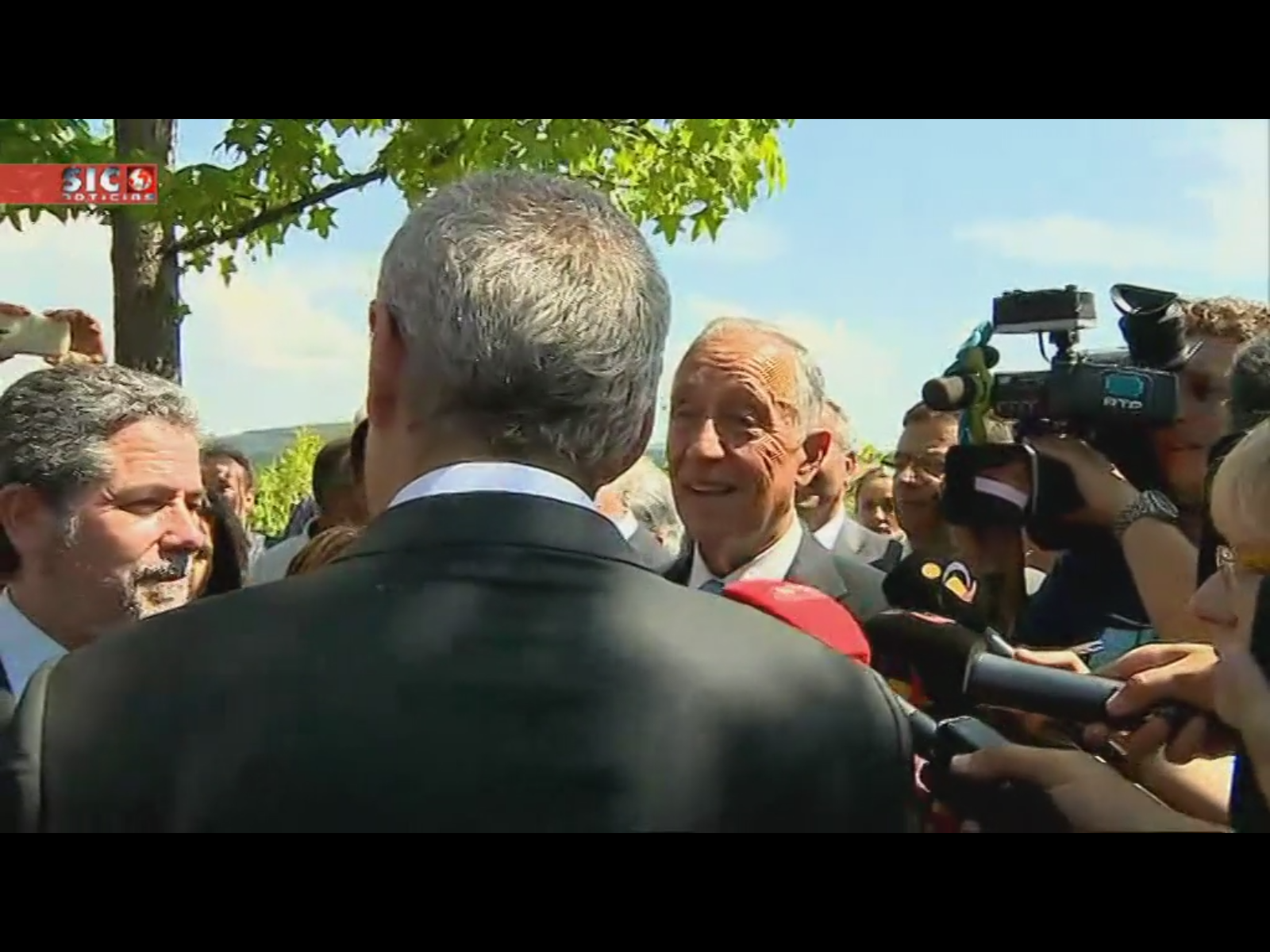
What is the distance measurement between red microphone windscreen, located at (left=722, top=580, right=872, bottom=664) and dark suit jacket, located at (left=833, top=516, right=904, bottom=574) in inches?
98.9

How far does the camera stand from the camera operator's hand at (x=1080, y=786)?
1619 mm

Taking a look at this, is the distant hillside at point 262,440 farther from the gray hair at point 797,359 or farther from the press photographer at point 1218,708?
the press photographer at point 1218,708

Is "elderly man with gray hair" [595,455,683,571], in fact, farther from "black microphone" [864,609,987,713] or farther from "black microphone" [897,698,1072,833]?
"black microphone" [897,698,1072,833]

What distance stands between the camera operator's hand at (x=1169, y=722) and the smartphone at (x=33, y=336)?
2368 millimetres

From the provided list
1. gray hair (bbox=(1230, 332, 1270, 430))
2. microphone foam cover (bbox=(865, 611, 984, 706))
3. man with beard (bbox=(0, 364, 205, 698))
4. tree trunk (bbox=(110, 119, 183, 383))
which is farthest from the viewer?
Result: tree trunk (bbox=(110, 119, 183, 383))

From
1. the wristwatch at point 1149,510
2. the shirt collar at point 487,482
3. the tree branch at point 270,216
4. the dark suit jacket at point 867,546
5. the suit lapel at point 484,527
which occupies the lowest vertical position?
the dark suit jacket at point 867,546

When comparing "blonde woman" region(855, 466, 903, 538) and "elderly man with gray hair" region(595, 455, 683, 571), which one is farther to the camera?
"blonde woman" region(855, 466, 903, 538)

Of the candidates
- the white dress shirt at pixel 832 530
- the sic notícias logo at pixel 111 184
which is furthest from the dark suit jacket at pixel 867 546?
the sic notícias logo at pixel 111 184

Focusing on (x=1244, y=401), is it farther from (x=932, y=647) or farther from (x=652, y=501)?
(x=652, y=501)

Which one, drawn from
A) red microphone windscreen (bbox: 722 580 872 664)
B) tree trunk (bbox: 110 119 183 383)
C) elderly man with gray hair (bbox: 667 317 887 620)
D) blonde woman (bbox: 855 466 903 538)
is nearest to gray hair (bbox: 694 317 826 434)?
elderly man with gray hair (bbox: 667 317 887 620)

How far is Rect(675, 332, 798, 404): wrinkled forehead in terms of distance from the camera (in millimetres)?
2861

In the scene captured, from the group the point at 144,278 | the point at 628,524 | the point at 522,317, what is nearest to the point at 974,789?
the point at 522,317

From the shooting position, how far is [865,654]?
1.87 m
